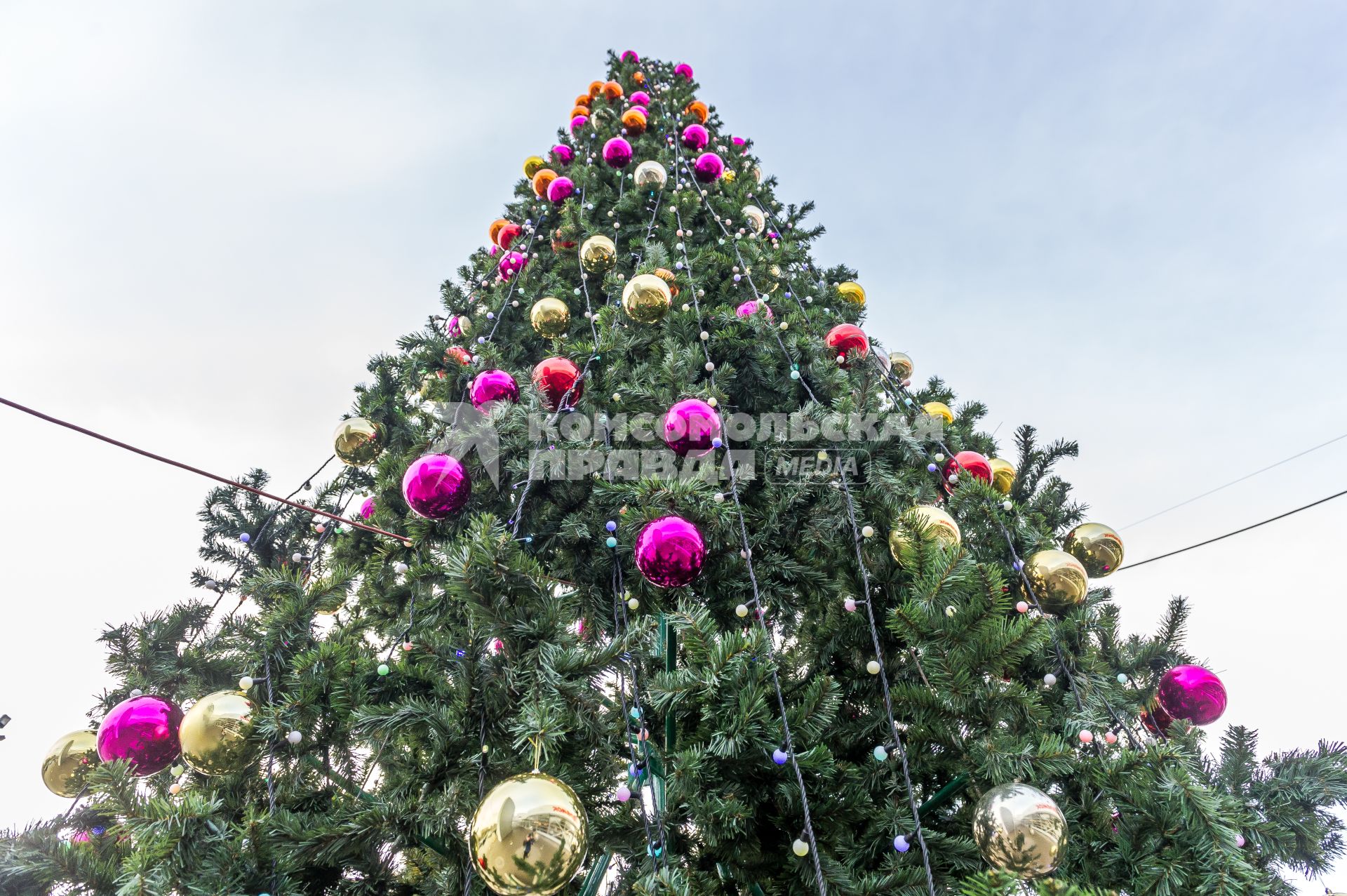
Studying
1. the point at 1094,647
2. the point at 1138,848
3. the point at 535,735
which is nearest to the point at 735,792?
the point at 535,735

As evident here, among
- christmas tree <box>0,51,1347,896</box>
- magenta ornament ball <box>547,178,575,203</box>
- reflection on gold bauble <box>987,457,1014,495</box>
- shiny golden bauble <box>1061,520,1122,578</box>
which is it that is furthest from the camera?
magenta ornament ball <box>547,178,575,203</box>

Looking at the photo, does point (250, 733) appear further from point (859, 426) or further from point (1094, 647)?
point (1094, 647)

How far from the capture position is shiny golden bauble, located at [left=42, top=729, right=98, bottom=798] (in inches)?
47.8

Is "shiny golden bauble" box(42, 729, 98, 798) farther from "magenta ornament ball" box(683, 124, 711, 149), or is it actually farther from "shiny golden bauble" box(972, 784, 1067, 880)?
"magenta ornament ball" box(683, 124, 711, 149)

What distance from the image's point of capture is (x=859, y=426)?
1275 mm

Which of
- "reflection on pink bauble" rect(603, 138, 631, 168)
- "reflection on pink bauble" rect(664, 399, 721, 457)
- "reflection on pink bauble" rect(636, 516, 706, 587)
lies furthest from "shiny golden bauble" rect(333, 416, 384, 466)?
"reflection on pink bauble" rect(603, 138, 631, 168)

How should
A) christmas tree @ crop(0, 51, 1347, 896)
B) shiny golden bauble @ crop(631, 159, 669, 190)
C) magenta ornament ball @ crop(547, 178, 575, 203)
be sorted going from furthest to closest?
magenta ornament ball @ crop(547, 178, 575, 203) < shiny golden bauble @ crop(631, 159, 669, 190) < christmas tree @ crop(0, 51, 1347, 896)

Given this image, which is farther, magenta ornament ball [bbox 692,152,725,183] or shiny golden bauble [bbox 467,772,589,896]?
magenta ornament ball [bbox 692,152,725,183]

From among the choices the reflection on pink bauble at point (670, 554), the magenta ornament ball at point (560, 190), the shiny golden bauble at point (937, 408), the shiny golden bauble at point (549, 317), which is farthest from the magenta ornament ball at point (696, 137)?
the reflection on pink bauble at point (670, 554)

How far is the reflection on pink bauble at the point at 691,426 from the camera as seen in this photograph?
123 cm

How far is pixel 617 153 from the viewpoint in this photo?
2580 millimetres

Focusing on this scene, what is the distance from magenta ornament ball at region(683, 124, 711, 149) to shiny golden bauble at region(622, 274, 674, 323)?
1.69 m

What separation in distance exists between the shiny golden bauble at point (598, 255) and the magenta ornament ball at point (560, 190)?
0.60 meters

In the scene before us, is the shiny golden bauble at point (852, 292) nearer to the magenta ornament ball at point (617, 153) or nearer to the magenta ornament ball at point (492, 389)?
the magenta ornament ball at point (617, 153)
